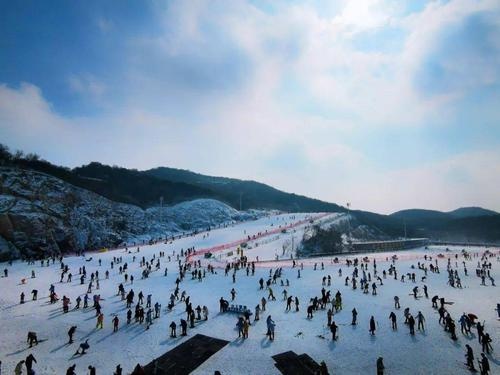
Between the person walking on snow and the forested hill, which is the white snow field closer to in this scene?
the person walking on snow

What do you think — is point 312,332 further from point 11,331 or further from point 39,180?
point 39,180

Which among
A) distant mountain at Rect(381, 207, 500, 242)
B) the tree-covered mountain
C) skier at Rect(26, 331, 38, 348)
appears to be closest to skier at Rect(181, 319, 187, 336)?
skier at Rect(26, 331, 38, 348)

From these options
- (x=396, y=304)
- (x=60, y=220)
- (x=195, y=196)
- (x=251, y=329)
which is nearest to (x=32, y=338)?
(x=251, y=329)

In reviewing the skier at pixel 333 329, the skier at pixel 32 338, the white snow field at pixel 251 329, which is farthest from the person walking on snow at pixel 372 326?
the skier at pixel 32 338

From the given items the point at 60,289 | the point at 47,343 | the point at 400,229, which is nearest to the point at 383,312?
the point at 47,343

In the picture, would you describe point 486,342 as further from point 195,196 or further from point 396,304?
point 195,196

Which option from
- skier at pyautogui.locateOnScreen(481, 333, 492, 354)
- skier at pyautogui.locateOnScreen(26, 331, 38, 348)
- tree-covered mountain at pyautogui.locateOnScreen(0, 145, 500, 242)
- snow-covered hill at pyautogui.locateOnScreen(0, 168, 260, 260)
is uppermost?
tree-covered mountain at pyautogui.locateOnScreen(0, 145, 500, 242)
